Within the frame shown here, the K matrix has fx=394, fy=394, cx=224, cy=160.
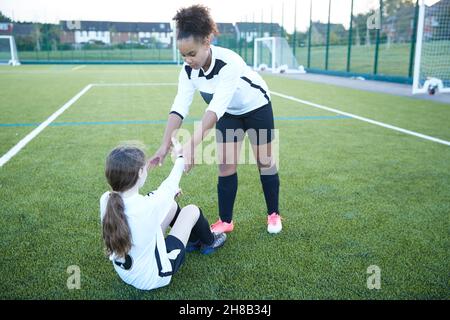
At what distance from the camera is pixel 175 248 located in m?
2.67

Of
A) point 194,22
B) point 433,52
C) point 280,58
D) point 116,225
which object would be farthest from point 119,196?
point 280,58

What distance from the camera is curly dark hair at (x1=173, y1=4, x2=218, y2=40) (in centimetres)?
260

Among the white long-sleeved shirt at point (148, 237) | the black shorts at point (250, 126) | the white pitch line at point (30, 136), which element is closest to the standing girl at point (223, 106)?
the black shorts at point (250, 126)

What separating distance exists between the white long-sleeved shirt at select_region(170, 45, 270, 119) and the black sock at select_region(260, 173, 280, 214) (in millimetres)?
636

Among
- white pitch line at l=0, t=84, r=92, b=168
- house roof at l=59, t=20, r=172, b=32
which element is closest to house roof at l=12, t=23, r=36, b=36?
house roof at l=59, t=20, r=172, b=32

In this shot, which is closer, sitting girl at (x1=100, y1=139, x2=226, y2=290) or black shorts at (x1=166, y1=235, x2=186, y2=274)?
sitting girl at (x1=100, y1=139, x2=226, y2=290)

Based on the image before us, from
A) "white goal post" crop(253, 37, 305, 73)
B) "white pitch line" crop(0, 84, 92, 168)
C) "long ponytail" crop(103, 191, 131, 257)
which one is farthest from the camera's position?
"white goal post" crop(253, 37, 305, 73)

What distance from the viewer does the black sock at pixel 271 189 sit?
11.2 feet

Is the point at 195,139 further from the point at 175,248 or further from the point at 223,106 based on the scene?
the point at 175,248

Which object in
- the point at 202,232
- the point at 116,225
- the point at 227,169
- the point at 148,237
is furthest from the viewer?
the point at 227,169

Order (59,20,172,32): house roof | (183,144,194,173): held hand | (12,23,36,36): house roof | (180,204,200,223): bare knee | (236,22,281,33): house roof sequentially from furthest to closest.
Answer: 1. (59,20,172,32): house roof
2. (12,23,36,36): house roof
3. (236,22,281,33): house roof
4. (180,204,200,223): bare knee
5. (183,144,194,173): held hand

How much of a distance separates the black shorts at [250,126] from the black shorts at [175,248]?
3.27ft

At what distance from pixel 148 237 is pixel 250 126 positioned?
4.45 feet

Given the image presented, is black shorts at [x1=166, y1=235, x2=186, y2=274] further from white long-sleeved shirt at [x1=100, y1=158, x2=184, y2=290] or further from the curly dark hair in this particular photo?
the curly dark hair
